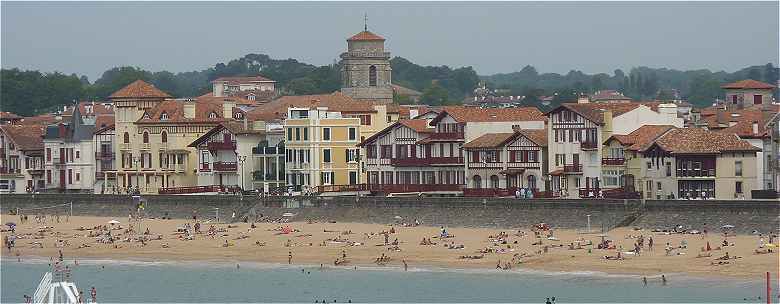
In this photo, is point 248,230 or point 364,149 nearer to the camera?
point 248,230

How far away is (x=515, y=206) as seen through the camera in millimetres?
89812

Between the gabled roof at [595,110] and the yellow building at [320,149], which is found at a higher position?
the gabled roof at [595,110]

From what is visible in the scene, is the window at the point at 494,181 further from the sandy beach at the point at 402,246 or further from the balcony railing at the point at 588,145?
the sandy beach at the point at 402,246

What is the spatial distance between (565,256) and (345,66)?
67522 mm

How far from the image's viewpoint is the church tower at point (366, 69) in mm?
141875

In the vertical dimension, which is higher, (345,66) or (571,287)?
(345,66)

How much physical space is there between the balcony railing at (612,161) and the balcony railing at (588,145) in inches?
31.7

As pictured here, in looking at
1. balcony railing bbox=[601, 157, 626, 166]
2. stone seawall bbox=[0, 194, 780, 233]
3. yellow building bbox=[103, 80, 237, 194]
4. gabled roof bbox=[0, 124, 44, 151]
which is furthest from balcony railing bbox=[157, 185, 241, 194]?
balcony railing bbox=[601, 157, 626, 166]

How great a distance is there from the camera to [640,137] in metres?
92.2

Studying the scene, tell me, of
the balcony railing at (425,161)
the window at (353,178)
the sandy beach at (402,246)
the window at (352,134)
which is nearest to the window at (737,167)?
the sandy beach at (402,246)

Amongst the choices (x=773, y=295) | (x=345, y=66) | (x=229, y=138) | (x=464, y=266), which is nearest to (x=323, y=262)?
(x=464, y=266)

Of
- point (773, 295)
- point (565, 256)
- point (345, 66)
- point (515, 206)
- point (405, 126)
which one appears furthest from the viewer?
point (345, 66)

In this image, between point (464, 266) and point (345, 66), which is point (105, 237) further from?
point (345, 66)

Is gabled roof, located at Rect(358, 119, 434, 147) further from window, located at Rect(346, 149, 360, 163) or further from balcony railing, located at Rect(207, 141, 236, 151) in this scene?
balcony railing, located at Rect(207, 141, 236, 151)
